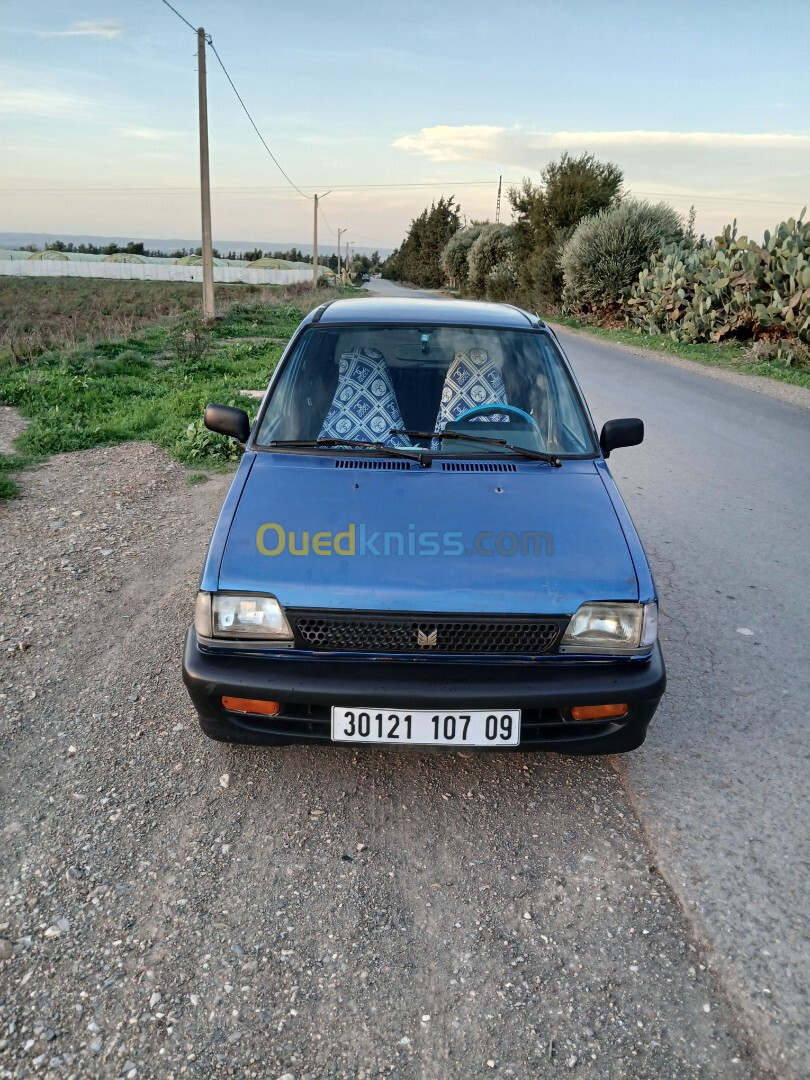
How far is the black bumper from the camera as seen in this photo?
Answer: 2566 mm

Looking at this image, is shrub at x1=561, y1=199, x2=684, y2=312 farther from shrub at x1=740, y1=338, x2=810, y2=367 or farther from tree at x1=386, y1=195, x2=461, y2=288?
tree at x1=386, y1=195, x2=461, y2=288

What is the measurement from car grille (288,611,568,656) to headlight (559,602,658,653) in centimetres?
10

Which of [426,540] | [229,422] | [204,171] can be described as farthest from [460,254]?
[426,540]

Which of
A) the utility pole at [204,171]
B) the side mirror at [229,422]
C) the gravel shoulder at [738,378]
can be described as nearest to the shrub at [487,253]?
the utility pole at [204,171]

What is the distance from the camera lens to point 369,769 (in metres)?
3.08

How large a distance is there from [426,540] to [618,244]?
78.5 ft

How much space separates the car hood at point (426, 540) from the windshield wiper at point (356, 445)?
0.11 metres

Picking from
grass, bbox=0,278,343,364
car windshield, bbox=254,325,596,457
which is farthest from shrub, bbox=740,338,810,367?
car windshield, bbox=254,325,596,457

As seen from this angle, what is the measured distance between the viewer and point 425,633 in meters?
2.62

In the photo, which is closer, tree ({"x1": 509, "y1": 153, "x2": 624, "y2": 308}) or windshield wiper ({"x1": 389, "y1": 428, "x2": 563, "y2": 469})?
windshield wiper ({"x1": 389, "y1": 428, "x2": 563, "y2": 469})

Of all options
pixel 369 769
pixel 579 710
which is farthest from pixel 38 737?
pixel 579 710

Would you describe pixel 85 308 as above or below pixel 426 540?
below

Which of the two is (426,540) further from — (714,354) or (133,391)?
(714,354)

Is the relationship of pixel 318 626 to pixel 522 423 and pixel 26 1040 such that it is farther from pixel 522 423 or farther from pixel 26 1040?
pixel 522 423
